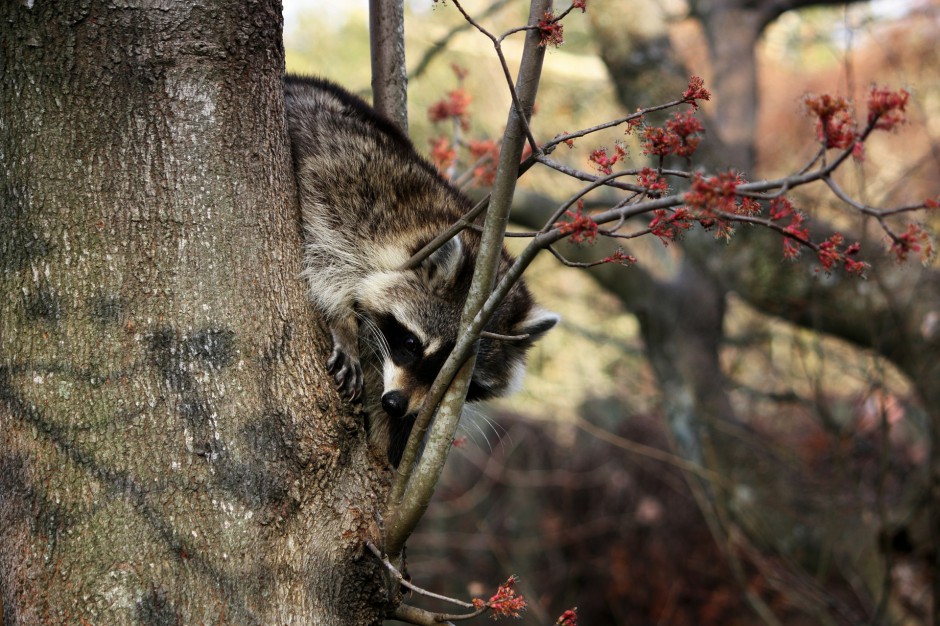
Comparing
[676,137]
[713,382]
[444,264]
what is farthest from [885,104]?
[713,382]

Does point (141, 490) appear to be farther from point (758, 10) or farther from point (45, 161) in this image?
point (758, 10)

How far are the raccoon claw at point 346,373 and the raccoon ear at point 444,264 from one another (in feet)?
2.24

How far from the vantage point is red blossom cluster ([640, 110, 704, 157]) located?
172cm

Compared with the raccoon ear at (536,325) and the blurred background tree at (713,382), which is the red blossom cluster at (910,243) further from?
the raccoon ear at (536,325)

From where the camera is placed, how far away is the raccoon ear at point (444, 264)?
11.5ft

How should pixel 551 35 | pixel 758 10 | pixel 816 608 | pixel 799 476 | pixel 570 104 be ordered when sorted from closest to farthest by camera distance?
pixel 551 35, pixel 816 608, pixel 799 476, pixel 758 10, pixel 570 104

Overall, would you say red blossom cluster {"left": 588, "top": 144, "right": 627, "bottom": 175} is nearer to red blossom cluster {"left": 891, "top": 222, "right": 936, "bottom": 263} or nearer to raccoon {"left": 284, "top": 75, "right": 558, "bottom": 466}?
red blossom cluster {"left": 891, "top": 222, "right": 936, "bottom": 263}

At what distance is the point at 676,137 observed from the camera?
6.01 ft

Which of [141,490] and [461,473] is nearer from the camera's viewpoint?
[141,490]

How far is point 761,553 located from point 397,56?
5273 mm

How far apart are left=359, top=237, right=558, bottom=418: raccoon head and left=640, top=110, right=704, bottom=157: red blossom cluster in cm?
169

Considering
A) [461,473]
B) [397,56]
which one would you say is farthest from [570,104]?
[397,56]

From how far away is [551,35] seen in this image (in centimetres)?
196

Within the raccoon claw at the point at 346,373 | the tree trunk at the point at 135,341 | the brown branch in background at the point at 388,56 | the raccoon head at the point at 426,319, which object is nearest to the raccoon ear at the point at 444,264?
the raccoon head at the point at 426,319
